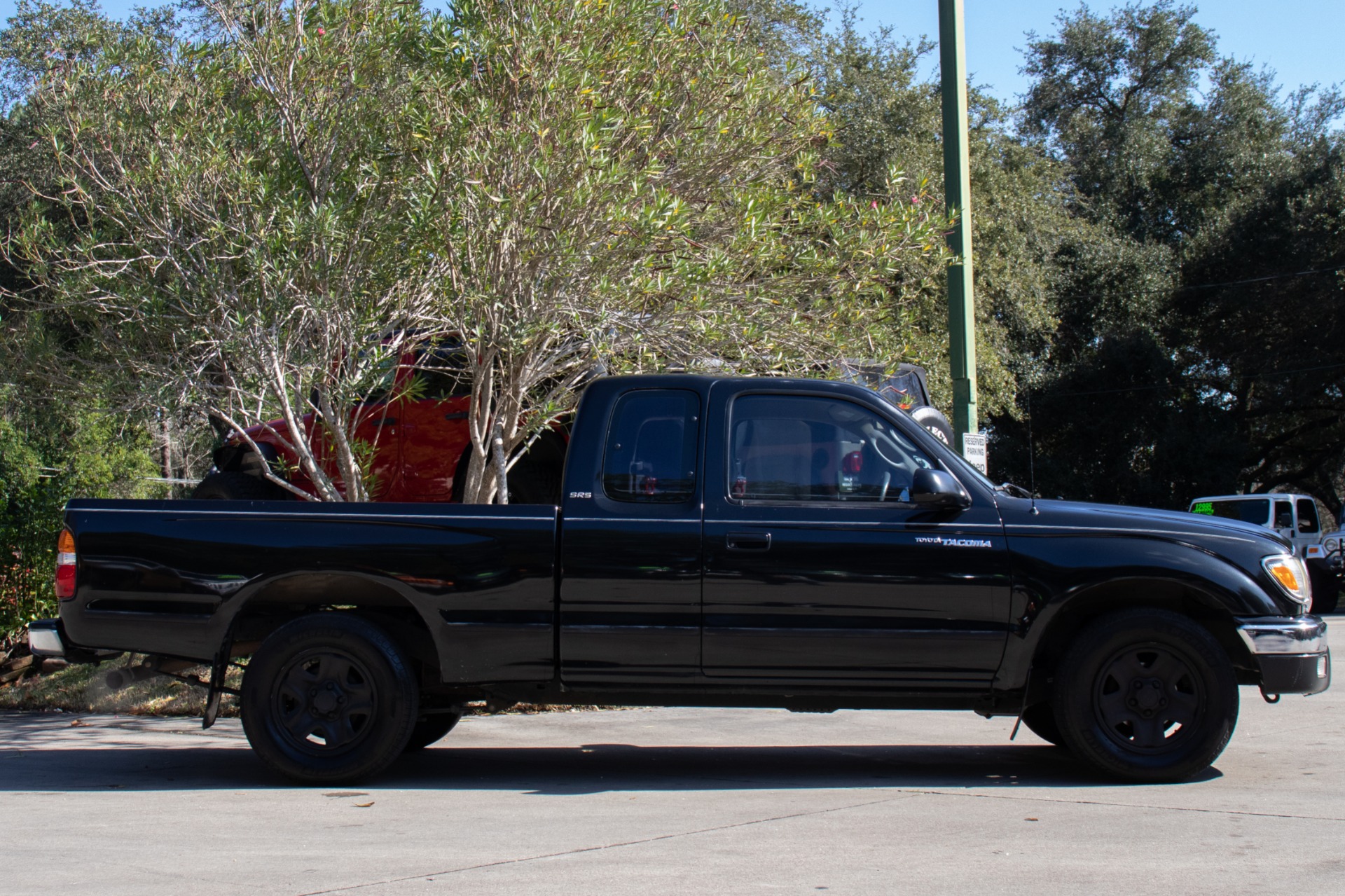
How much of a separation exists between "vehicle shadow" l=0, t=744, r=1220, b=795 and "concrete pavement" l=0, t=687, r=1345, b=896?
0.02 m

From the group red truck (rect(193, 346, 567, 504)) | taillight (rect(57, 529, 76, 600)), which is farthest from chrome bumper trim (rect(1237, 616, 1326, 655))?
taillight (rect(57, 529, 76, 600))

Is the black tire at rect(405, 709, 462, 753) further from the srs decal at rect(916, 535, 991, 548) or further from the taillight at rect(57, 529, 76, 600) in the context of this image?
the srs decal at rect(916, 535, 991, 548)

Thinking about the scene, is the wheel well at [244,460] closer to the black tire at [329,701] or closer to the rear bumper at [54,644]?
the rear bumper at [54,644]

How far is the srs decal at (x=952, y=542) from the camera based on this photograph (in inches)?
240

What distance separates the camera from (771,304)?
8305 millimetres

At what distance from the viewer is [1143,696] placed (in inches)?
242

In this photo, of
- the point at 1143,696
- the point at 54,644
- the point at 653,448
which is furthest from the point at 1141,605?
the point at 54,644

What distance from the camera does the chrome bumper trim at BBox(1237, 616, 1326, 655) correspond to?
605cm

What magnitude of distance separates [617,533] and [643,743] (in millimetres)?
2322

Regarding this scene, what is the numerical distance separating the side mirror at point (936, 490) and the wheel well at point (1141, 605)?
27.5 inches

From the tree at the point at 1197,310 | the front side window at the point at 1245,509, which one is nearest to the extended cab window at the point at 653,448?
the front side window at the point at 1245,509

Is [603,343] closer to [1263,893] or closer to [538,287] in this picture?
[538,287]

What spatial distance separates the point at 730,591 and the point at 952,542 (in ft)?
3.45

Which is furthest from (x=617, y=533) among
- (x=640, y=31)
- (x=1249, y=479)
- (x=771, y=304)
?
(x=1249, y=479)
